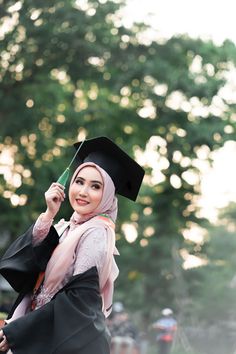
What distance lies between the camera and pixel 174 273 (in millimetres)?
46656

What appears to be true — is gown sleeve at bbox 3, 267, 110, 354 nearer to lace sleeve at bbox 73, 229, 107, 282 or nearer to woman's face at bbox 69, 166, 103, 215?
lace sleeve at bbox 73, 229, 107, 282

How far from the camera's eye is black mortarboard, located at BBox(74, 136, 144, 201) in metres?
5.83

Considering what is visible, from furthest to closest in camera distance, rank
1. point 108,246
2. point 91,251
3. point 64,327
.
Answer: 1. point 108,246
2. point 91,251
3. point 64,327

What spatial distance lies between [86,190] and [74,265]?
20.5 inches

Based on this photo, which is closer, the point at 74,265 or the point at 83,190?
the point at 74,265

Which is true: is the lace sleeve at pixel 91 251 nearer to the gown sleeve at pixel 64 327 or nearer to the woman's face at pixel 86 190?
the gown sleeve at pixel 64 327

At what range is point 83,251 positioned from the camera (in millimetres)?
5441

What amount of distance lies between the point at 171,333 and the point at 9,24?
824 centimetres

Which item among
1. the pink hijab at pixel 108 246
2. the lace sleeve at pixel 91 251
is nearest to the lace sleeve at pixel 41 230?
the pink hijab at pixel 108 246

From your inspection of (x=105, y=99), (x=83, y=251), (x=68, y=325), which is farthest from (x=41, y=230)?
(x=105, y=99)

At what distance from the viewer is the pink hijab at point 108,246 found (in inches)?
214

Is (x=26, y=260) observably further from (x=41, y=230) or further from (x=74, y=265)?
(x=74, y=265)

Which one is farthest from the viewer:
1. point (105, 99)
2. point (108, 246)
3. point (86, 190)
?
point (105, 99)

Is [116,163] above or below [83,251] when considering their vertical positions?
above
